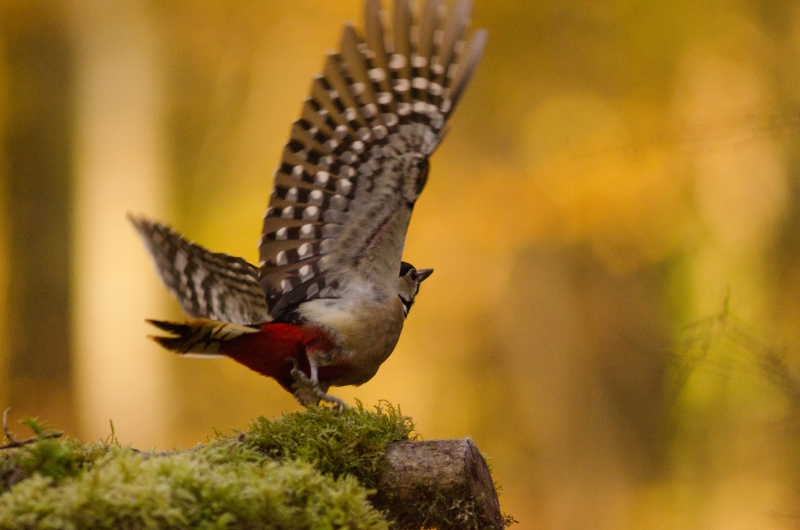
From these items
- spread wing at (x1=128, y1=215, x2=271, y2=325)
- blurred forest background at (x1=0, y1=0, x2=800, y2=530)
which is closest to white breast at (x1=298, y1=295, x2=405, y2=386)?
spread wing at (x1=128, y1=215, x2=271, y2=325)

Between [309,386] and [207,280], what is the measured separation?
71cm

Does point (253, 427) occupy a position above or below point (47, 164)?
below

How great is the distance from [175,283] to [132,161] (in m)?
6.05

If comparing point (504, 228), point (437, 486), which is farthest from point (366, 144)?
point (504, 228)

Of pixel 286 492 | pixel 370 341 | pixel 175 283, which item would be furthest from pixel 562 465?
pixel 286 492

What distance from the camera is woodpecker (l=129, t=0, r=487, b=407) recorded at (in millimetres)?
3238

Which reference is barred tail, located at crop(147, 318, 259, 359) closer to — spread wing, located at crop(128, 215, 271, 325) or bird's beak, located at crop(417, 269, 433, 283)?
spread wing, located at crop(128, 215, 271, 325)

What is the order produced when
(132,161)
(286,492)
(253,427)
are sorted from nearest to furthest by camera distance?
(286,492), (253,427), (132,161)

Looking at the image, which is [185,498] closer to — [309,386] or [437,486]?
[437,486]

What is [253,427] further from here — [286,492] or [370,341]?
[370,341]

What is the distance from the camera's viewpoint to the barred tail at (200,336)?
296 centimetres

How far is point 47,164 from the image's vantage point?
28.8 feet

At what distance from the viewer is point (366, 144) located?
332 cm

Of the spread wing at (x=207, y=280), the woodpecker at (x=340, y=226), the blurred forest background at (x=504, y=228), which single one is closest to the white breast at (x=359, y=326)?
the woodpecker at (x=340, y=226)
